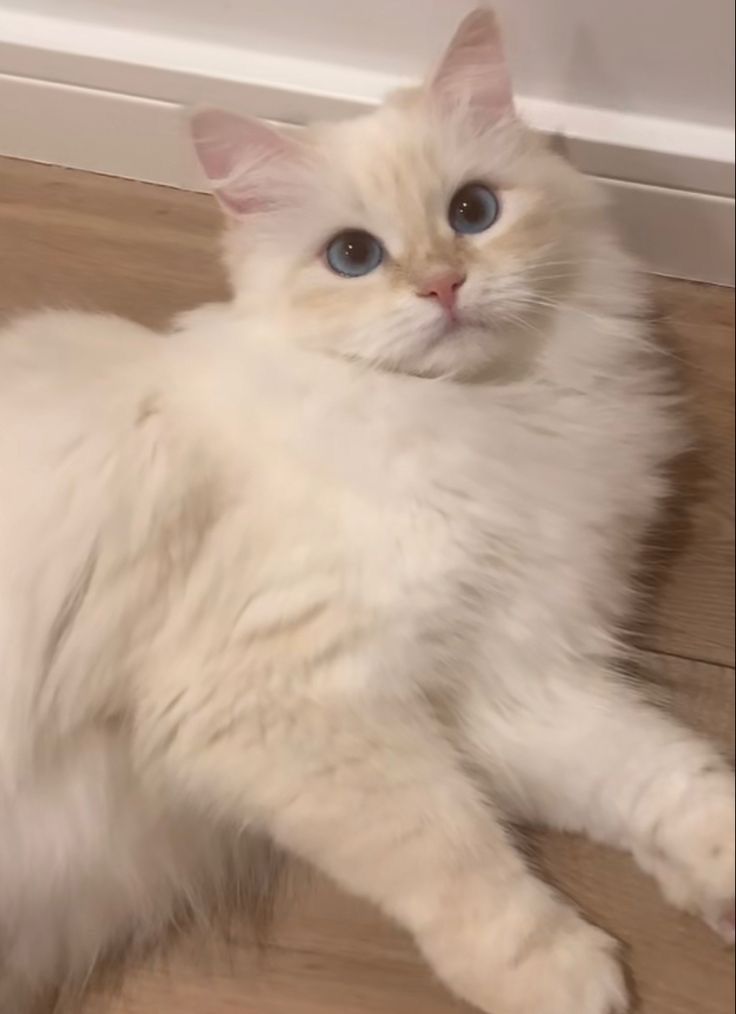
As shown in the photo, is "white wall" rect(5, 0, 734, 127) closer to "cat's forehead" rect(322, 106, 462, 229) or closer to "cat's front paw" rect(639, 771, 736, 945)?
"cat's forehead" rect(322, 106, 462, 229)

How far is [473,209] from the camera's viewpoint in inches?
42.0

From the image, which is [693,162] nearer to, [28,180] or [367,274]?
[367,274]

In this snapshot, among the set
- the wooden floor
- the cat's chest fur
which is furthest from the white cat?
the wooden floor

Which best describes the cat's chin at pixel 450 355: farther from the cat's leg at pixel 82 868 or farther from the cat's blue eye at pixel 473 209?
the cat's leg at pixel 82 868

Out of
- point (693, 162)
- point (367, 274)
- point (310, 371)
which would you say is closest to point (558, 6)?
point (693, 162)

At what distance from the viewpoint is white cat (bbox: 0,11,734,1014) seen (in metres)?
1.01

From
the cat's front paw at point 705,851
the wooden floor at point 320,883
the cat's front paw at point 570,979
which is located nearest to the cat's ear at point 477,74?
the wooden floor at point 320,883

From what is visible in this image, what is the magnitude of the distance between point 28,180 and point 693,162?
32.9 inches

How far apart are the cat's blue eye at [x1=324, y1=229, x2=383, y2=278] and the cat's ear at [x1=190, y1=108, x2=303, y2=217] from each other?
0.08 metres

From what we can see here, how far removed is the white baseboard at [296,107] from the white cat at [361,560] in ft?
0.52

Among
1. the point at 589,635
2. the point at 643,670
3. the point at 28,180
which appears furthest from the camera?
the point at 28,180

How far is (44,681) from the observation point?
1034mm

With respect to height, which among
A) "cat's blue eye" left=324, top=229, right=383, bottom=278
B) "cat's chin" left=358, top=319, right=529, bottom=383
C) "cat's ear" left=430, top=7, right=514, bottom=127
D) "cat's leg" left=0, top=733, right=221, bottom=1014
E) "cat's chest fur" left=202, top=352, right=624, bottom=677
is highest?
"cat's ear" left=430, top=7, right=514, bottom=127

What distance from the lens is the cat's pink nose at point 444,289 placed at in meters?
0.98
